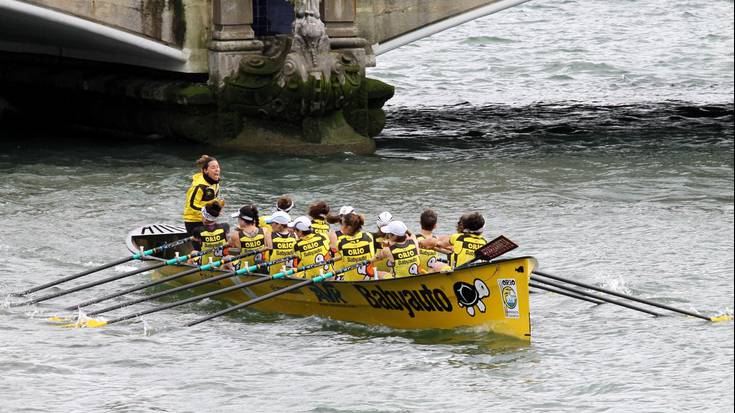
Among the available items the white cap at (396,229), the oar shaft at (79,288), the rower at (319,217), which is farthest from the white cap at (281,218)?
the oar shaft at (79,288)

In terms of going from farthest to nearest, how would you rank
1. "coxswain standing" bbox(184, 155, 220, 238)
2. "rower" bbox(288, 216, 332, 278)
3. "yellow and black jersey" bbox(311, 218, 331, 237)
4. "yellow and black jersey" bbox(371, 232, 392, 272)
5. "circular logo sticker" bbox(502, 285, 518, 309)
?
"coxswain standing" bbox(184, 155, 220, 238) → "yellow and black jersey" bbox(311, 218, 331, 237) → "rower" bbox(288, 216, 332, 278) → "yellow and black jersey" bbox(371, 232, 392, 272) → "circular logo sticker" bbox(502, 285, 518, 309)

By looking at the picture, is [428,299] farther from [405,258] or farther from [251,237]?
[251,237]

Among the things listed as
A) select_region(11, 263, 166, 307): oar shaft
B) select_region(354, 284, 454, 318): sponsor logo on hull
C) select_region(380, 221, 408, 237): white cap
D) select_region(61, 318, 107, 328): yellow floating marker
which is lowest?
select_region(61, 318, 107, 328): yellow floating marker

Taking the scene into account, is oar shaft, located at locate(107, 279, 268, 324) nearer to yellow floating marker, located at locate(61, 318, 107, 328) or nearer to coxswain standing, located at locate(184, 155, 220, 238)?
yellow floating marker, located at locate(61, 318, 107, 328)

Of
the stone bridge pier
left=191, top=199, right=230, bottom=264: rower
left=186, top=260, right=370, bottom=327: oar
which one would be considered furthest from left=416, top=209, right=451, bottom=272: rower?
the stone bridge pier

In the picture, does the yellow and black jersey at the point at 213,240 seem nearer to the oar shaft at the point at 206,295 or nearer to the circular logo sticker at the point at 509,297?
the oar shaft at the point at 206,295

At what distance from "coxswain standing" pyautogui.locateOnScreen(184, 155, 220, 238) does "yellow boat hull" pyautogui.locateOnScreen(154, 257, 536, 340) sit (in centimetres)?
164

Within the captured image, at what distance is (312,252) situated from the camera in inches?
723

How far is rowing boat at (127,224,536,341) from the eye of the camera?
54.1 feet

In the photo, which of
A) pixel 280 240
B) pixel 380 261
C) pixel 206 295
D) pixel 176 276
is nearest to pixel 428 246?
pixel 380 261

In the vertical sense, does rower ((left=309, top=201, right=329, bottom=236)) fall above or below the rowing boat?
above

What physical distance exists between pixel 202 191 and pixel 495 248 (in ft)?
16.1

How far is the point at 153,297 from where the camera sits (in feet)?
60.8

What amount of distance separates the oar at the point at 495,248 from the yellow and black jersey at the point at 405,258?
1.43m
